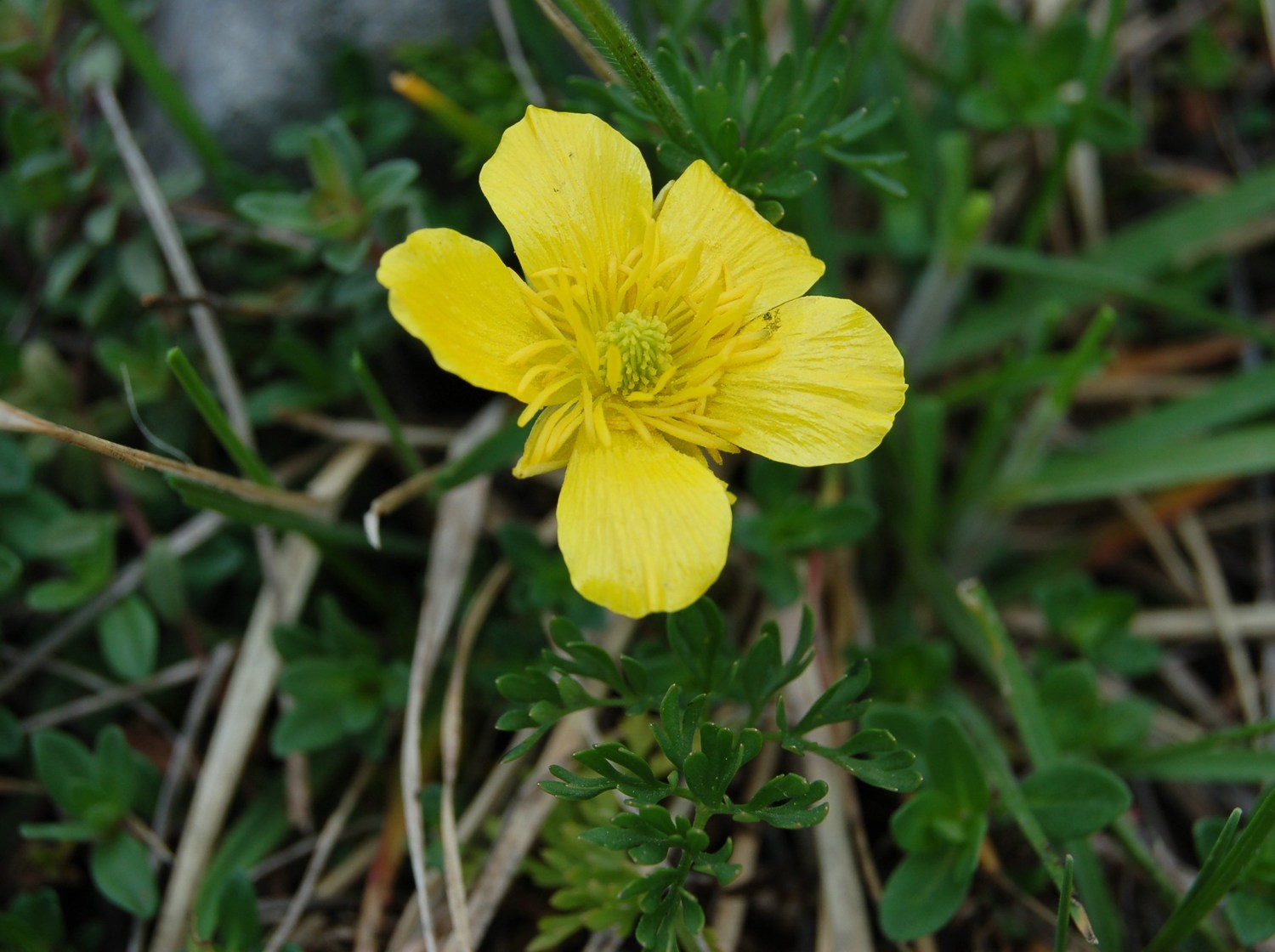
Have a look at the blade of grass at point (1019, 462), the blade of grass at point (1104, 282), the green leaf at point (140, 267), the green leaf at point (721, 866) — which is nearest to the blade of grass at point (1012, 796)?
the blade of grass at point (1019, 462)

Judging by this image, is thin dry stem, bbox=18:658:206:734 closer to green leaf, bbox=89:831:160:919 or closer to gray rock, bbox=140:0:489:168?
green leaf, bbox=89:831:160:919

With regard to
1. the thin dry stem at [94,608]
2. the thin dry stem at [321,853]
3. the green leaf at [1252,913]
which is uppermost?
the thin dry stem at [94,608]

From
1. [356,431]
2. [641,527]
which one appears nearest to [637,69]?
[641,527]

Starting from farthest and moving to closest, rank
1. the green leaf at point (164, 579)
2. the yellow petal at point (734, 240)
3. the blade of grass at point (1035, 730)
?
the green leaf at point (164, 579)
the blade of grass at point (1035, 730)
the yellow petal at point (734, 240)

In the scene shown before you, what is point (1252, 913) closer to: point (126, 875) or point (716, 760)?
point (716, 760)

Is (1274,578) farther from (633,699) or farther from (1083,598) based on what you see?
(633,699)

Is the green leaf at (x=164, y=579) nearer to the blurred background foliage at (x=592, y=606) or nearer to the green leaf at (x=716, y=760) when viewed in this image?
the blurred background foliage at (x=592, y=606)

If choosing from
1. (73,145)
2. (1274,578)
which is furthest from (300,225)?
(1274,578)
